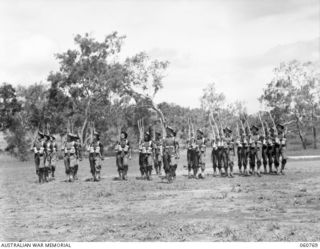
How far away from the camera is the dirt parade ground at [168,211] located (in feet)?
28.9

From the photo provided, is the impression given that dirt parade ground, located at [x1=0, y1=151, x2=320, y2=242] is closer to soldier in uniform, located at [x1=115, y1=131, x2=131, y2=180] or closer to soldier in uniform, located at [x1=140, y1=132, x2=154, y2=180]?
soldier in uniform, located at [x1=140, y1=132, x2=154, y2=180]

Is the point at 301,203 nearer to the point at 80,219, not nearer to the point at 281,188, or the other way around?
the point at 281,188

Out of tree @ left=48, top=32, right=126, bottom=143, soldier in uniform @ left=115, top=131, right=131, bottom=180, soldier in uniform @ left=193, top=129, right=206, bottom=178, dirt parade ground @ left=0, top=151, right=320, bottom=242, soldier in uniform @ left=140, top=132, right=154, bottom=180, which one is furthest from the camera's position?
tree @ left=48, top=32, right=126, bottom=143

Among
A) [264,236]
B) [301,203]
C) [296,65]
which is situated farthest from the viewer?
[296,65]

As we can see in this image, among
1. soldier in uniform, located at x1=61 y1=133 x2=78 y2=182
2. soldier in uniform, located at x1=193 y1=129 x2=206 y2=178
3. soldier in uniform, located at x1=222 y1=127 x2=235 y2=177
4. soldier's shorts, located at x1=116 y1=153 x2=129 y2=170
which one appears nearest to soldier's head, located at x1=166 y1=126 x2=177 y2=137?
soldier in uniform, located at x1=193 y1=129 x2=206 y2=178

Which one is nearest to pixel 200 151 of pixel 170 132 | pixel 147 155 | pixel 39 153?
pixel 170 132

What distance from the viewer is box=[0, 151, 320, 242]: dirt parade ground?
880 cm

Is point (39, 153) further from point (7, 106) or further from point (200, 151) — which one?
point (7, 106)

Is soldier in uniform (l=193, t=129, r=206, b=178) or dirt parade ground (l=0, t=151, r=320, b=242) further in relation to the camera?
soldier in uniform (l=193, t=129, r=206, b=178)

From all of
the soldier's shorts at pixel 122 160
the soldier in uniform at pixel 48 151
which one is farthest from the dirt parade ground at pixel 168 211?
the soldier in uniform at pixel 48 151

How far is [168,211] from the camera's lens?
11312 millimetres

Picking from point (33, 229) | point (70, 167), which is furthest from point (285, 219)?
point (70, 167)

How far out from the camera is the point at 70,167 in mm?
19781

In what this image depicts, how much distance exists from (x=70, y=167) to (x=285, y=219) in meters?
11.7
